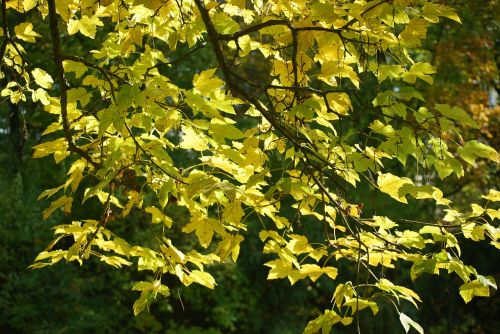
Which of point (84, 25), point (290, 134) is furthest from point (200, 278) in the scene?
point (84, 25)

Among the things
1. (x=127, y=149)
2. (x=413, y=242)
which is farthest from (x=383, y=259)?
(x=127, y=149)

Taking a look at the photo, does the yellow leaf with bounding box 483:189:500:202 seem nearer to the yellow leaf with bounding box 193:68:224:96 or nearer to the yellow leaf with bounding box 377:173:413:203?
the yellow leaf with bounding box 377:173:413:203

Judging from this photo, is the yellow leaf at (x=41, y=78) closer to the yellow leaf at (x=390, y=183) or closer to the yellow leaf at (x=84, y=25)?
the yellow leaf at (x=84, y=25)

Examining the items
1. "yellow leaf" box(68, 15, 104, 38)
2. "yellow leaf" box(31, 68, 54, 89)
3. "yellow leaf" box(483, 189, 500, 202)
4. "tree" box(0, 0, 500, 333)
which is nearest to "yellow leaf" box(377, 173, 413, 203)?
"tree" box(0, 0, 500, 333)

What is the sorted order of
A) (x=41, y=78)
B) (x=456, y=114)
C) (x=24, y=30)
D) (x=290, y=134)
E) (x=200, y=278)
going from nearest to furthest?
(x=456, y=114) < (x=290, y=134) < (x=200, y=278) < (x=24, y=30) < (x=41, y=78)

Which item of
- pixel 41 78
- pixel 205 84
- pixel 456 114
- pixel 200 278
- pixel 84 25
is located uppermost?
pixel 84 25

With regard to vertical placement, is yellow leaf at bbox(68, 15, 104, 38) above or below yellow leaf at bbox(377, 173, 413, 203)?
above

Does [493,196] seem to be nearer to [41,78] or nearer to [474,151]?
[474,151]

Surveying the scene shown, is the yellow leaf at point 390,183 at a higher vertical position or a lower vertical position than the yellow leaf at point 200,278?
higher

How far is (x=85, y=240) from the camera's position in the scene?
2088 millimetres

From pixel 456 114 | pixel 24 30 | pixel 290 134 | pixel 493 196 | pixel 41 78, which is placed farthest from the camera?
pixel 41 78

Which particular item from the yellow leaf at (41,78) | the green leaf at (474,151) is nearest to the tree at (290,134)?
the green leaf at (474,151)

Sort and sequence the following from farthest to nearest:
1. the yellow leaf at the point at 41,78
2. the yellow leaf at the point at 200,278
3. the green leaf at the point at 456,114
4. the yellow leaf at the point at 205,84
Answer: the yellow leaf at the point at 41,78
the yellow leaf at the point at 200,278
the yellow leaf at the point at 205,84
the green leaf at the point at 456,114

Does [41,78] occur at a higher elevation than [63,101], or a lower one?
higher
